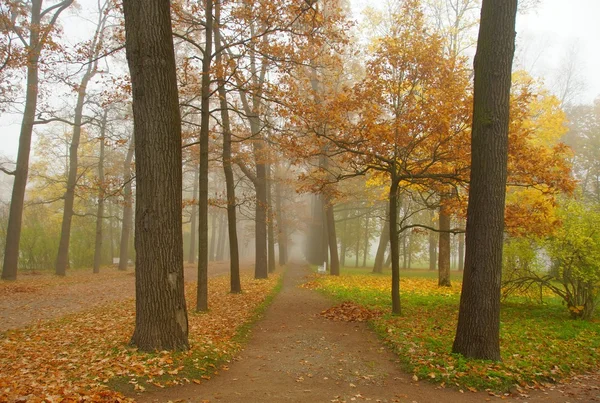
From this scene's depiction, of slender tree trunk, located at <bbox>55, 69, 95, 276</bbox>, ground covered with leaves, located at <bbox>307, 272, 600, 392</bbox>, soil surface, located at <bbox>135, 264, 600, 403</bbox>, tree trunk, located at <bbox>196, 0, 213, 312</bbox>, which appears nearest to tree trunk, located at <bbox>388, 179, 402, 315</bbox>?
ground covered with leaves, located at <bbox>307, 272, 600, 392</bbox>

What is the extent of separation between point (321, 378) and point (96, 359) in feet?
10.5

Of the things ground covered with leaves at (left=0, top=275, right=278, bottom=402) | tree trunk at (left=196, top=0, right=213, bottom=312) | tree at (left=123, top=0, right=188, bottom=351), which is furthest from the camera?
tree trunk at (left=196, top=0, right=213, bottom=312)

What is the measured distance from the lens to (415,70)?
9539mm

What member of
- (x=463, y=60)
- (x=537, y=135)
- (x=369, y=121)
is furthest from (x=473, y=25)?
(x=369, y=121)

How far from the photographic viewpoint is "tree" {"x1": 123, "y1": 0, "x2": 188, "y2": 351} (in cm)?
599

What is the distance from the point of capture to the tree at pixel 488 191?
238 inches

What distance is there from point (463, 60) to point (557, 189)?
3907 mm

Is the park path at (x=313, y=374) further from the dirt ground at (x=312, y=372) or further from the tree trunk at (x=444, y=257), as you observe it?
the tree trunk at (x=444, y=257)

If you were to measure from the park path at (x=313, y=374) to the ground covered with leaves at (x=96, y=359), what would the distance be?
1.01 feet

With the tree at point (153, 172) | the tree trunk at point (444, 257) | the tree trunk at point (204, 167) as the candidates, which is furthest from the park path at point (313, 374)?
the tree trunk at point (444, 257)

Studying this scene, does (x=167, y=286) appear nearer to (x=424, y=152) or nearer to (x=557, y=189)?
(x=424, y=152)

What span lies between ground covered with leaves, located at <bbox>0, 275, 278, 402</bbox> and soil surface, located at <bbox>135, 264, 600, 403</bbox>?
31 centimetres

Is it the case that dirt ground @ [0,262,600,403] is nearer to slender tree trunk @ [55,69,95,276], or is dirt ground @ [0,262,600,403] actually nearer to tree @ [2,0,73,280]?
tree @ [2,0,73,280]

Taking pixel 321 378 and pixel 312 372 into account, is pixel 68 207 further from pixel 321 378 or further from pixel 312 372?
pixel 321 378
